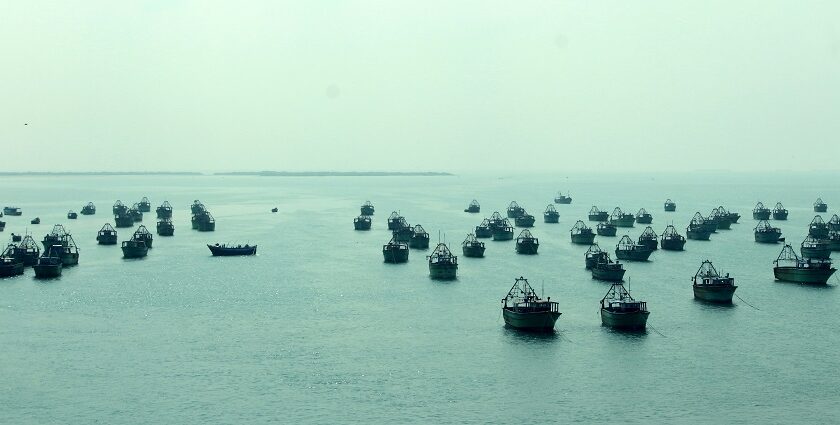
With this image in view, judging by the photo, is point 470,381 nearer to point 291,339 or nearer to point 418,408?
point 418,408

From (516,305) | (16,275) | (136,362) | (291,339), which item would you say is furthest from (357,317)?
(16,275)

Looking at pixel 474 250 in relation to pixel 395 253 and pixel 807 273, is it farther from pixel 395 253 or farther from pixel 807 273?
pixel 807 273

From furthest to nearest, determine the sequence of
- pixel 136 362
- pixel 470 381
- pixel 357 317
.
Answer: pixel 357 317 → pixel 136 362 → pixel 470 381

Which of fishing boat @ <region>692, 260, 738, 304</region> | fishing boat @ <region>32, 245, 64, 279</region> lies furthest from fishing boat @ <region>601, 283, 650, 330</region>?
fishing boat @ <region>32, 245, 64, 279</region>

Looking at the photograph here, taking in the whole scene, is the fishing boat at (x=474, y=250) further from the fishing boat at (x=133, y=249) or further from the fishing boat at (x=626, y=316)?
the fishing boat at (x=626, y=316)

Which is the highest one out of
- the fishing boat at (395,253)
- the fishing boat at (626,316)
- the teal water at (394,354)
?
the fishing boat at (395,253)

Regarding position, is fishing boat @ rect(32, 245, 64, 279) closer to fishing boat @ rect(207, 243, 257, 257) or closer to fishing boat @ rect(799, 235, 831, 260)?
fishing boat @ rect(207, 243, 257, 257)

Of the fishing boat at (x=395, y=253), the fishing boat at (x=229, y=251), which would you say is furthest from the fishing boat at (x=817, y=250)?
the fishing boat at (x=229, y=251)

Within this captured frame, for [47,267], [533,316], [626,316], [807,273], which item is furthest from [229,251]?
[807,273]
